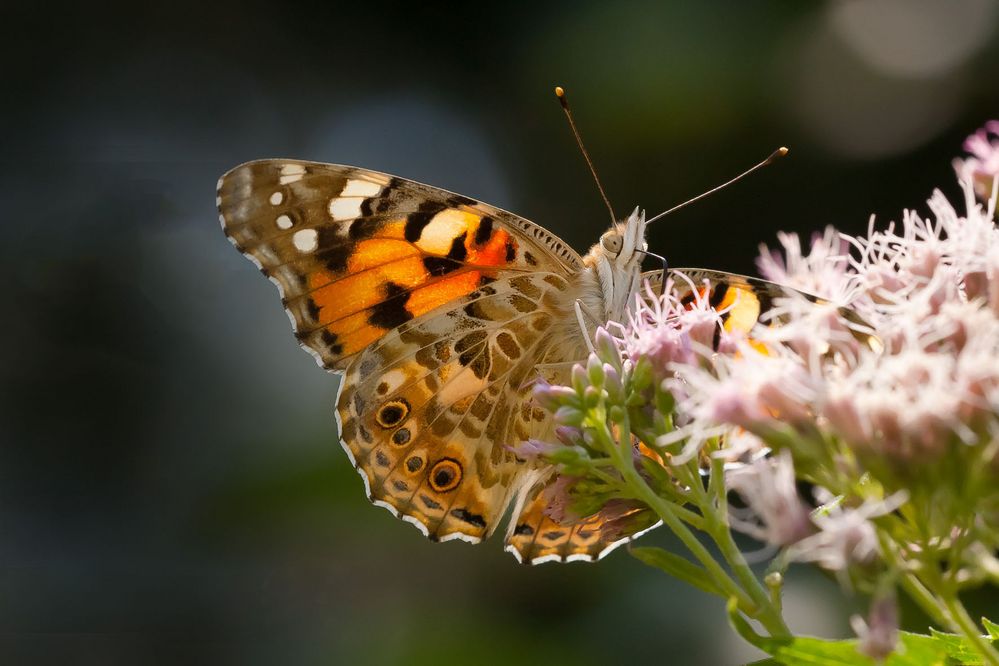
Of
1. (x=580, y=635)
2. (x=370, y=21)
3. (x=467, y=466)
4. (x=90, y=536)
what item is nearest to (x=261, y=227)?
(x=467, y=466)

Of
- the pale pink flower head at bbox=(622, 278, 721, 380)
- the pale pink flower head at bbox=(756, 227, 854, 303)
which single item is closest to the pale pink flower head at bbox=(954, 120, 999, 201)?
the pale pink flower head at bbox=(756, 227, 854, 303)

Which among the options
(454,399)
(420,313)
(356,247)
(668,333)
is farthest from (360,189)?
(668,333)

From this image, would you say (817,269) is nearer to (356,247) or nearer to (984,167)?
(984,167)

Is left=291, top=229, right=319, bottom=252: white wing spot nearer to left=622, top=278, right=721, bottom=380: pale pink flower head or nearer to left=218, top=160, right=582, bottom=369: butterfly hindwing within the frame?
left=218, top=160, right=582, bottom=369: butterfly hindwing

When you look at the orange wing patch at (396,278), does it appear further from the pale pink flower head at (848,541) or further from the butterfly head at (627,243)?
the pale pink flower head at (848,541)

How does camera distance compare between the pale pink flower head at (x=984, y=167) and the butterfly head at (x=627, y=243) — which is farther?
the butterfly head at (x=627, y=243)

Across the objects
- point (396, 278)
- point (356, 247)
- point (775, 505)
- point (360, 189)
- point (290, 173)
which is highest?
point (290, 173)

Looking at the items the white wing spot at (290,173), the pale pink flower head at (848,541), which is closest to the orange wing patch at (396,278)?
the white wing spot at (290,173)
